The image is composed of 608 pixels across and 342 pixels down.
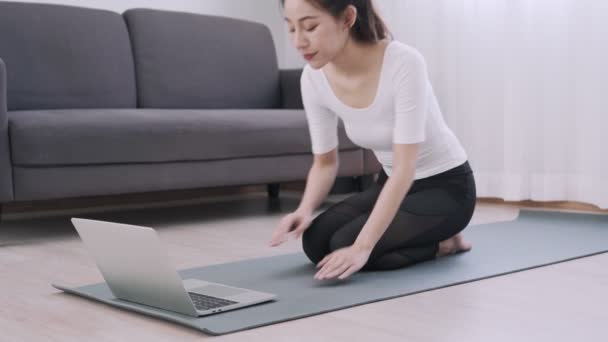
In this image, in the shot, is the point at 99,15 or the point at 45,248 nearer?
the point at 45,248

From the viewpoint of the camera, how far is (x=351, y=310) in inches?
63.1

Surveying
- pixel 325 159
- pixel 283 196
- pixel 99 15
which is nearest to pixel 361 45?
pixel 325 159

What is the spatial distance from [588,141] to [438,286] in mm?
1611

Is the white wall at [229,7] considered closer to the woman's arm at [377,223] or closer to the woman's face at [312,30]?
the woman's face at [312,30]

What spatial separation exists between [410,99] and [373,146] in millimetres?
238

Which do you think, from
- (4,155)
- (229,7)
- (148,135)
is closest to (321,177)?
(148,135)

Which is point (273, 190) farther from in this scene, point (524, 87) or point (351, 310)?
point (351, 310)

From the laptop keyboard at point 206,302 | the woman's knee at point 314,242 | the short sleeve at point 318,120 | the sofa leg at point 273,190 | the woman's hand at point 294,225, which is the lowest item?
the sofa leg at point 273,190

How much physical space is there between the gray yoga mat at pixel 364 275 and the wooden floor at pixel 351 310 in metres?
0.03

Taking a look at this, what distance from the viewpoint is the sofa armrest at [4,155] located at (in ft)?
8.07

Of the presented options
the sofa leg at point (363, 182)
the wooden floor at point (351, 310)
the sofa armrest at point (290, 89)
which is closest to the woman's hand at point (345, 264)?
the wooden floor at point (351, 310)

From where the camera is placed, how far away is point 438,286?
5.89 feet

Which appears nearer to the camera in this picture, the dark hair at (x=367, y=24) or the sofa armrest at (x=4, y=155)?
the dark hair at (x=367, y=24)

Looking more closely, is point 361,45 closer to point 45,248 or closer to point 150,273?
point 150,273
